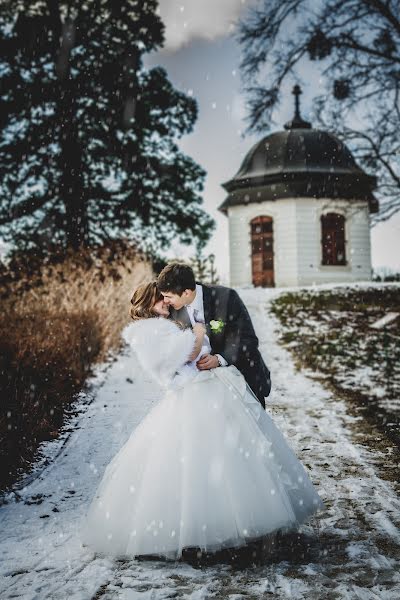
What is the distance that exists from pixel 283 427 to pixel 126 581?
12.2ft

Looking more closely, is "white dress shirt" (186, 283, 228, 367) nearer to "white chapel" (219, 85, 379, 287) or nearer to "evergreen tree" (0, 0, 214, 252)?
"evergreen tree" (0, 0, 214, 252)

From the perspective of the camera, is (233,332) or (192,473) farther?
(233,332)

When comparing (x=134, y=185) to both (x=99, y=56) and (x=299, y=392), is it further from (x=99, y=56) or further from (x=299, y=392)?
(x=299, y=392)

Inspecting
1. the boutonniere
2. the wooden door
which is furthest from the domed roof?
the boutonniere

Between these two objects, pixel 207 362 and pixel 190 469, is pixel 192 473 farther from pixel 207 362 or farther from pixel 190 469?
pixel 207 362

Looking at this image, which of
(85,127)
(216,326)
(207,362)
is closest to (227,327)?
(216,326)

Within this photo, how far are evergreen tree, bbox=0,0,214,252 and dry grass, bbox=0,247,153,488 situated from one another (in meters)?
4.71

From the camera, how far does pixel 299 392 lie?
8.17 meters

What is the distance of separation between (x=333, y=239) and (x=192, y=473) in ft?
74.7

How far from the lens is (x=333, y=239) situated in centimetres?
2441

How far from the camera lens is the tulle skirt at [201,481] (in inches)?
114

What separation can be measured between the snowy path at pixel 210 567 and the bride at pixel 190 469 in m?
0.19

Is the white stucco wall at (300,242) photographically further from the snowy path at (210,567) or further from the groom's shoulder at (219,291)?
the groom's shoulder at (219,291)

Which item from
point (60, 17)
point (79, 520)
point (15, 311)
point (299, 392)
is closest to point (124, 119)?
point (60, 17)
